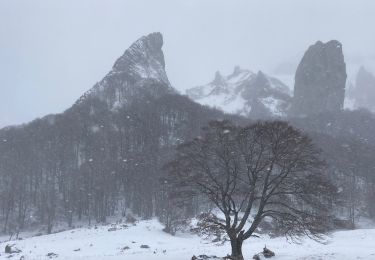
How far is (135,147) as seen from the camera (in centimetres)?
11162

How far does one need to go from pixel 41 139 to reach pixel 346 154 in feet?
256

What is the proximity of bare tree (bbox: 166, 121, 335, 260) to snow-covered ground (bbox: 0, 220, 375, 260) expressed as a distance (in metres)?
6.22

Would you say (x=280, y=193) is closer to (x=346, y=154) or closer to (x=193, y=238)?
(x=193, y=238)

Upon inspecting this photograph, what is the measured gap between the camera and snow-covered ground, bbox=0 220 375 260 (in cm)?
3884

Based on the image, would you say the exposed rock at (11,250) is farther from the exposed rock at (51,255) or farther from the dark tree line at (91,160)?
the dark tree line at (91,160)

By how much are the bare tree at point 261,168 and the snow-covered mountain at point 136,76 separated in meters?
108

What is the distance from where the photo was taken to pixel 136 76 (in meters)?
159

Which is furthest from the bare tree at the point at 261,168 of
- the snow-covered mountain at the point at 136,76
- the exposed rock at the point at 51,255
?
the snow-covered mountain at the point at 136,76

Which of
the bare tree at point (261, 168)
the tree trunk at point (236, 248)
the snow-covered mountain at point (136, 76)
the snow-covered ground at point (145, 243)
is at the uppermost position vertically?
the snow-covered mountain at point (136, 76)

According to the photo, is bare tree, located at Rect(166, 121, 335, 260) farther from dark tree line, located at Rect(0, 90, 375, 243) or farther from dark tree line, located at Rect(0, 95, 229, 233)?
dark tree line, located at Rect(0, 95, 229, 233)

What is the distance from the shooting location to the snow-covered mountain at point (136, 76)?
5645 inches

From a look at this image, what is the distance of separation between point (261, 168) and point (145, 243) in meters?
25.0

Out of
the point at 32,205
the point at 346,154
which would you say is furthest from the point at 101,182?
the point at 346,154

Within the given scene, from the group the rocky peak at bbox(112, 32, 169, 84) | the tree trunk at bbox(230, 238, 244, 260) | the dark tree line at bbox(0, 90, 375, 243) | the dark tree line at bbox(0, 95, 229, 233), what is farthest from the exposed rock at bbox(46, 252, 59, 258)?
the rocky peak at bbox(112, 32, 169, 84)
